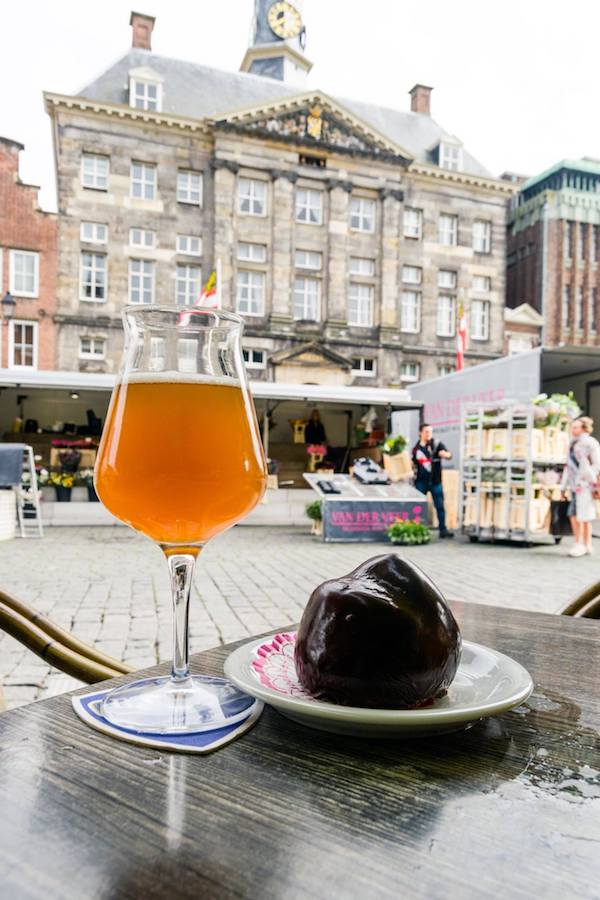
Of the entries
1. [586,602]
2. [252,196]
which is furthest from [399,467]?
[252,196]

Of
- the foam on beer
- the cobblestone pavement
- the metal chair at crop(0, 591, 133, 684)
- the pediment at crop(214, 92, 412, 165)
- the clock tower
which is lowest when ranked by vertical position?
the cobblestone pavement

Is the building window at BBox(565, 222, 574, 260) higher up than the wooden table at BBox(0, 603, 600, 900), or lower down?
higher up

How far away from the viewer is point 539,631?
1.22 metres

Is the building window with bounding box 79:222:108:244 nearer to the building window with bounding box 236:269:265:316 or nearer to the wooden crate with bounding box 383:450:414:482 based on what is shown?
the building window with bounding box 236:269:265:316

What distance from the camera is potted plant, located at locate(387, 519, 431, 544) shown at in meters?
9.84

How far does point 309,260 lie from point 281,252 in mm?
1371

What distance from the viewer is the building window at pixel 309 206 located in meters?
26.8

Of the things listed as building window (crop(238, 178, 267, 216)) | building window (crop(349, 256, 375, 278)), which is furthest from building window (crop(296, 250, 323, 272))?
building window (crop(238, 178, 267, 216))

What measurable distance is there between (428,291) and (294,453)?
43.1 feet

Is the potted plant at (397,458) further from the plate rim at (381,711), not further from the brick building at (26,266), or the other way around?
the brick building at (26,266)

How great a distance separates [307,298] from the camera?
26.7 m

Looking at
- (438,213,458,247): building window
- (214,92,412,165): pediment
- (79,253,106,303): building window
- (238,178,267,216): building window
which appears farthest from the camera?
(438,213,458,247): building window

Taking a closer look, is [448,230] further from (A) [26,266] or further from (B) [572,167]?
(A) [26,266]

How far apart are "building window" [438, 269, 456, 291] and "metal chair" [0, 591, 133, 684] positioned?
29.1 m
